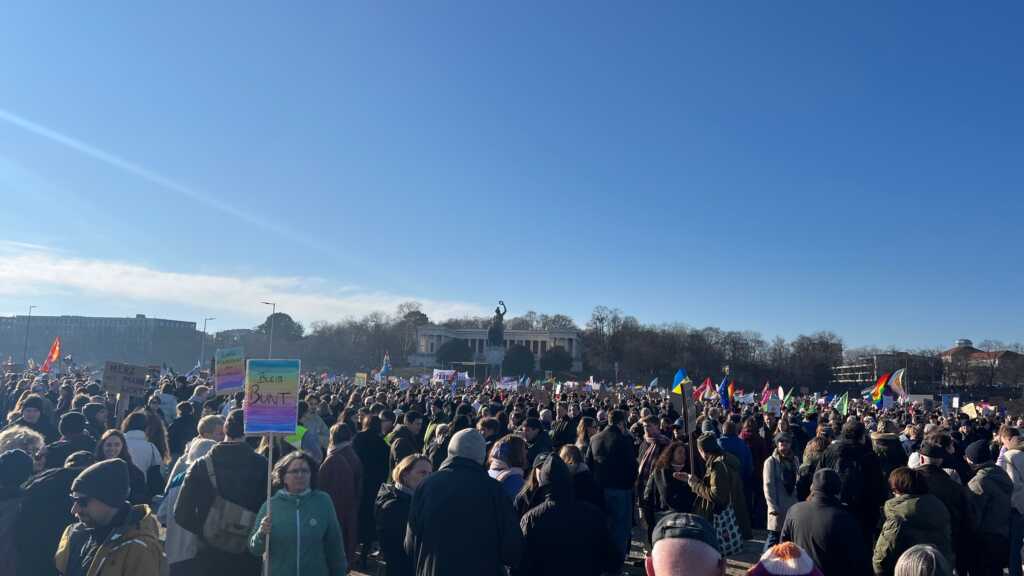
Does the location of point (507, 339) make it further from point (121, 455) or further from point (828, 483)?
point (828, 483)

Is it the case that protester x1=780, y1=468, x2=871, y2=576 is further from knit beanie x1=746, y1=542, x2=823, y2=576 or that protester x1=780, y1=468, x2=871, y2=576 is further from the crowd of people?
knit beanie x1=746, y1=542, x2=823, y2=576

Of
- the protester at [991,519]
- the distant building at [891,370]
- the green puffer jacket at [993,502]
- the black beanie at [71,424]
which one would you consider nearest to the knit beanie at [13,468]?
the black beanie at [71,424]

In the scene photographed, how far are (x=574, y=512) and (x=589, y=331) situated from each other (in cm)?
12503

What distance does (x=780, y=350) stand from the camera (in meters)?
122

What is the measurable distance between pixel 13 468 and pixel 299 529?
79.6 inches

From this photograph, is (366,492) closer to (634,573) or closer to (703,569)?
(634,573)

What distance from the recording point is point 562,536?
15.9 feet

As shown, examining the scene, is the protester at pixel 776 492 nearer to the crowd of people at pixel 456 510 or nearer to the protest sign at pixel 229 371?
the crowd of people at pixel 456 510

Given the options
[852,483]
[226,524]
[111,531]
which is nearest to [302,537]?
[226,524]

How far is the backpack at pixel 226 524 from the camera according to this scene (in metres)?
4.92

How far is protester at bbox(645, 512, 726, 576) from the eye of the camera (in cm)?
254

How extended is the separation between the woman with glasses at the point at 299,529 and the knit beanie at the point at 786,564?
3180 mm

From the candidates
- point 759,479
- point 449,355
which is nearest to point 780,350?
point 449,355

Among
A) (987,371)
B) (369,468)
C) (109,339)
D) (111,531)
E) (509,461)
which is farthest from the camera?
(109,339)
